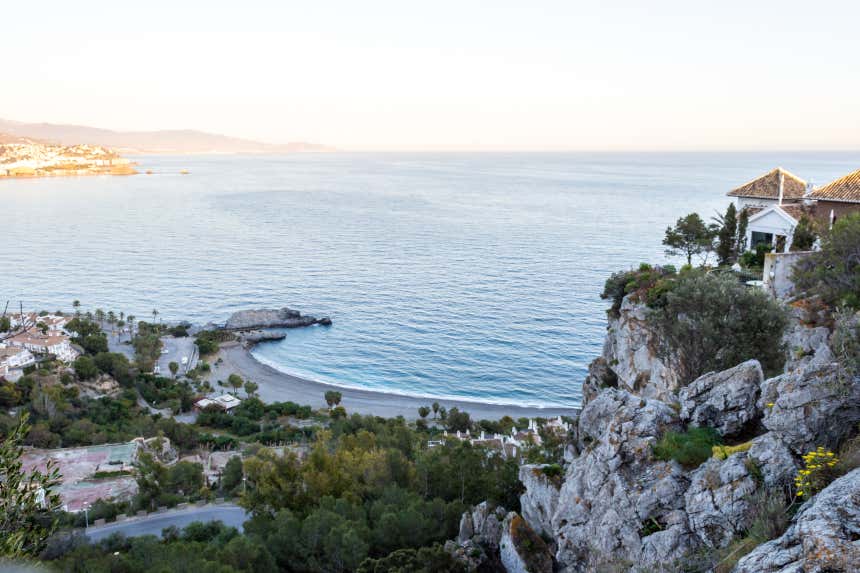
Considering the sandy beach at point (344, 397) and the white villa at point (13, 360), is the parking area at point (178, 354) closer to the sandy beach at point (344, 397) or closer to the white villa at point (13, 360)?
the sandy beach at point (344, 397)

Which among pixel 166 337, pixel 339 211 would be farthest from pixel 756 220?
pixel 339 211

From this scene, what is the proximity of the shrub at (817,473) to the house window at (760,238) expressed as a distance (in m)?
21.0

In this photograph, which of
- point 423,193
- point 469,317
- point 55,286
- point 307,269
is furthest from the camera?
point 423,193

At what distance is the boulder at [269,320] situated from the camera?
5356 cm

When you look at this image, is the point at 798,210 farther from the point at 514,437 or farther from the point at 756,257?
the point at 514,437

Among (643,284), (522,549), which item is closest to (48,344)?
(643,284)

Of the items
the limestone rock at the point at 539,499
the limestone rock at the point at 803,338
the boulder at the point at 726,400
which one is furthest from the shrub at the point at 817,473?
the limestone rock at the point at 803,338

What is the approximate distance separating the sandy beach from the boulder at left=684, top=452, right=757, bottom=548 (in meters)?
27.0

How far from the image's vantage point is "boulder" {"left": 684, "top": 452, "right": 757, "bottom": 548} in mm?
7895

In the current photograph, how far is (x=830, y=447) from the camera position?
8.12 m

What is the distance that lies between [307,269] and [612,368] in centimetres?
5381

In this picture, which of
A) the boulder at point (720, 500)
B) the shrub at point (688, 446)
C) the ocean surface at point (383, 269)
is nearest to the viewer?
the boulder at point (720, 500)

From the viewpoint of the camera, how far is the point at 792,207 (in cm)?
2617

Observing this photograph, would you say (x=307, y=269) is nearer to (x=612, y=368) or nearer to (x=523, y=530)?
(x=612, y=368)
